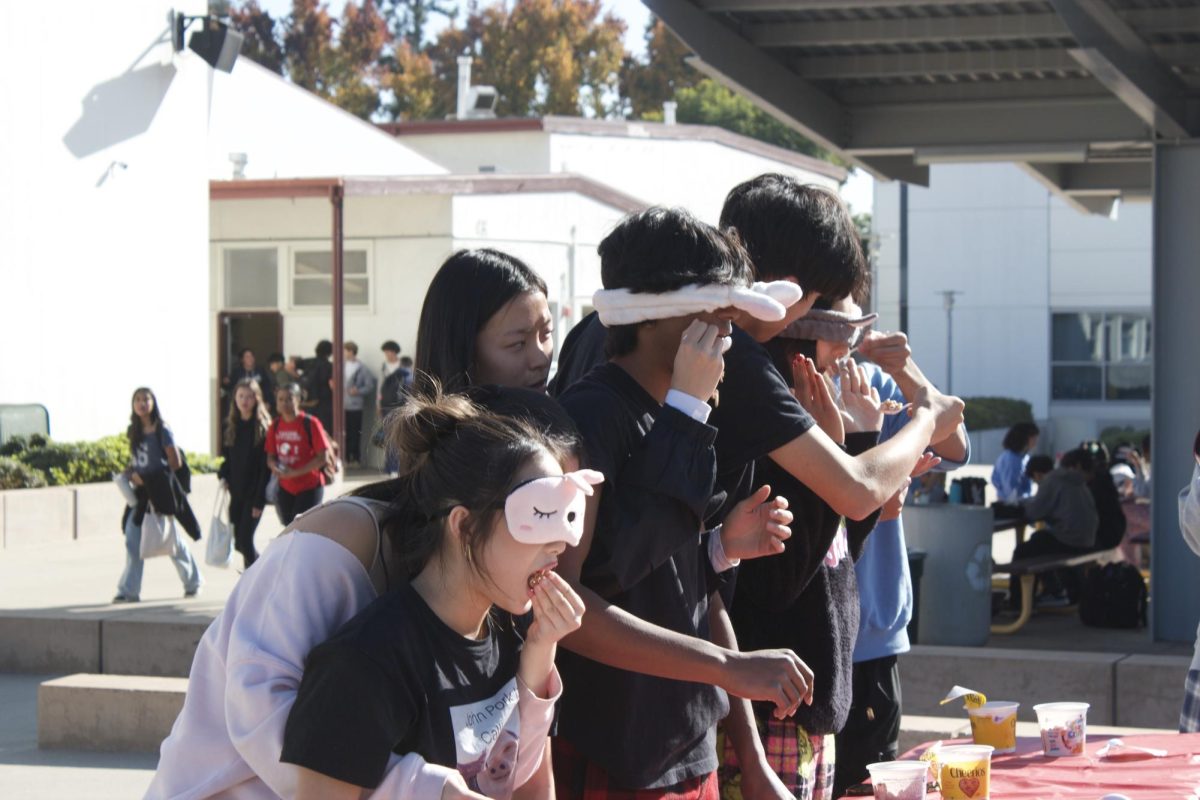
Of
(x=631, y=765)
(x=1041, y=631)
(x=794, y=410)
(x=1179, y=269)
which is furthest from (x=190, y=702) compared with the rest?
(x=1041, y=631)

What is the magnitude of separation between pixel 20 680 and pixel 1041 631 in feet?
21.5

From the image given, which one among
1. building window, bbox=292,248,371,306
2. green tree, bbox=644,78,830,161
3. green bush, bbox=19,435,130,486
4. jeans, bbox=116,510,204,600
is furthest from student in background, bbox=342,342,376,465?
green tree, bbox=644,78,830,161

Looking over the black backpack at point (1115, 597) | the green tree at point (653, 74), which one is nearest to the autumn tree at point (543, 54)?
the green tree at point (653, 74)

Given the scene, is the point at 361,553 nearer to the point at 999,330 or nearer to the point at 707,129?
the point at 707,129

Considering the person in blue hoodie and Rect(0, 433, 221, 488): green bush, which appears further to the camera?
Rect(0, 433, 221, 488): green bush

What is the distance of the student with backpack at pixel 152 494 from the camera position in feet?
38.1

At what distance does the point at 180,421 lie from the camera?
2142cm

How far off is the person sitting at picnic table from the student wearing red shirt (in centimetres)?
527

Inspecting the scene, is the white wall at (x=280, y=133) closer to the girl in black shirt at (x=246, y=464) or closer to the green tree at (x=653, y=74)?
the girl in black shirt at (x=246, y=464)

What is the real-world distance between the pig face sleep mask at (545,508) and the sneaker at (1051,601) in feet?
31.9

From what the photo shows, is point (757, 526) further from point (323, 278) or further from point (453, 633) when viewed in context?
point (323, 278)

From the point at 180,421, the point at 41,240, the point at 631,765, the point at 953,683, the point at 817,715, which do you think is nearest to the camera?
the point at 631,765

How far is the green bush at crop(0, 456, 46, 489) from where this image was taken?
15992 mm

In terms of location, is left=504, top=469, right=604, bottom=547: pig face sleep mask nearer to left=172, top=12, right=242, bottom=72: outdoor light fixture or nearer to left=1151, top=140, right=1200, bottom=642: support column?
left=1151, top=140, right=1200, bottom=642: support column
